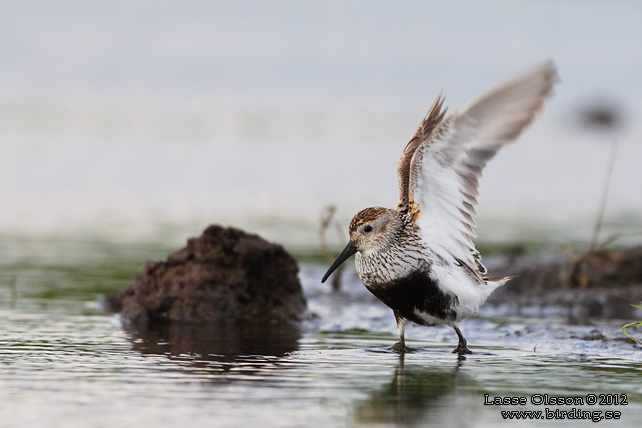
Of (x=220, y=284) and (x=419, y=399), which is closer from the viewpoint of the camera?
(x=419, y=399)

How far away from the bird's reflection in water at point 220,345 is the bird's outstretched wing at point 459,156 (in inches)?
53.2

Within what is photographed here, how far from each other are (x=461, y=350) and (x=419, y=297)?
472 mm

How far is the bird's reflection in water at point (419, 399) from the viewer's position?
5.50 metres

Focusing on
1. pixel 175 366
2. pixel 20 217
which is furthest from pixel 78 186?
pixel 175 366

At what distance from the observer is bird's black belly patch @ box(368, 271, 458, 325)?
781 cm

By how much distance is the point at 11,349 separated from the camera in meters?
7.21

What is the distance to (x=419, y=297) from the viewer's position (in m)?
7.80

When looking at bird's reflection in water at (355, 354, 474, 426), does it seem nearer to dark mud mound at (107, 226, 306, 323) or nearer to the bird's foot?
the bird's foot

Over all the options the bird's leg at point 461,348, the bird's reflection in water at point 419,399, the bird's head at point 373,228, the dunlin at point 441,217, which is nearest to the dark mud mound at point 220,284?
the bird's head at point 373,228

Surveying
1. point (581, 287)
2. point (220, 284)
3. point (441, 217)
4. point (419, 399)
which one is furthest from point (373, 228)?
point (581, 287)

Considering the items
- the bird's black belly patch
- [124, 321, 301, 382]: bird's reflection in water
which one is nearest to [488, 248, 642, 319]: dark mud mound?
the bird's black belly patch

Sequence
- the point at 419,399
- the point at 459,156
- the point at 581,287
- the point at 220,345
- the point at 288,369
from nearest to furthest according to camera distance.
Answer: the point at 419,399 → the point at 288,369 → the point at 220,345 → the point at 459,156 → the point at 581,287

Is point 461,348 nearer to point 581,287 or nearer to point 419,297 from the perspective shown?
point 419,297

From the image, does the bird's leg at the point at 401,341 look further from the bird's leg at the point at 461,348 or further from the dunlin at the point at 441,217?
the bird's leg at the point at 461,348
